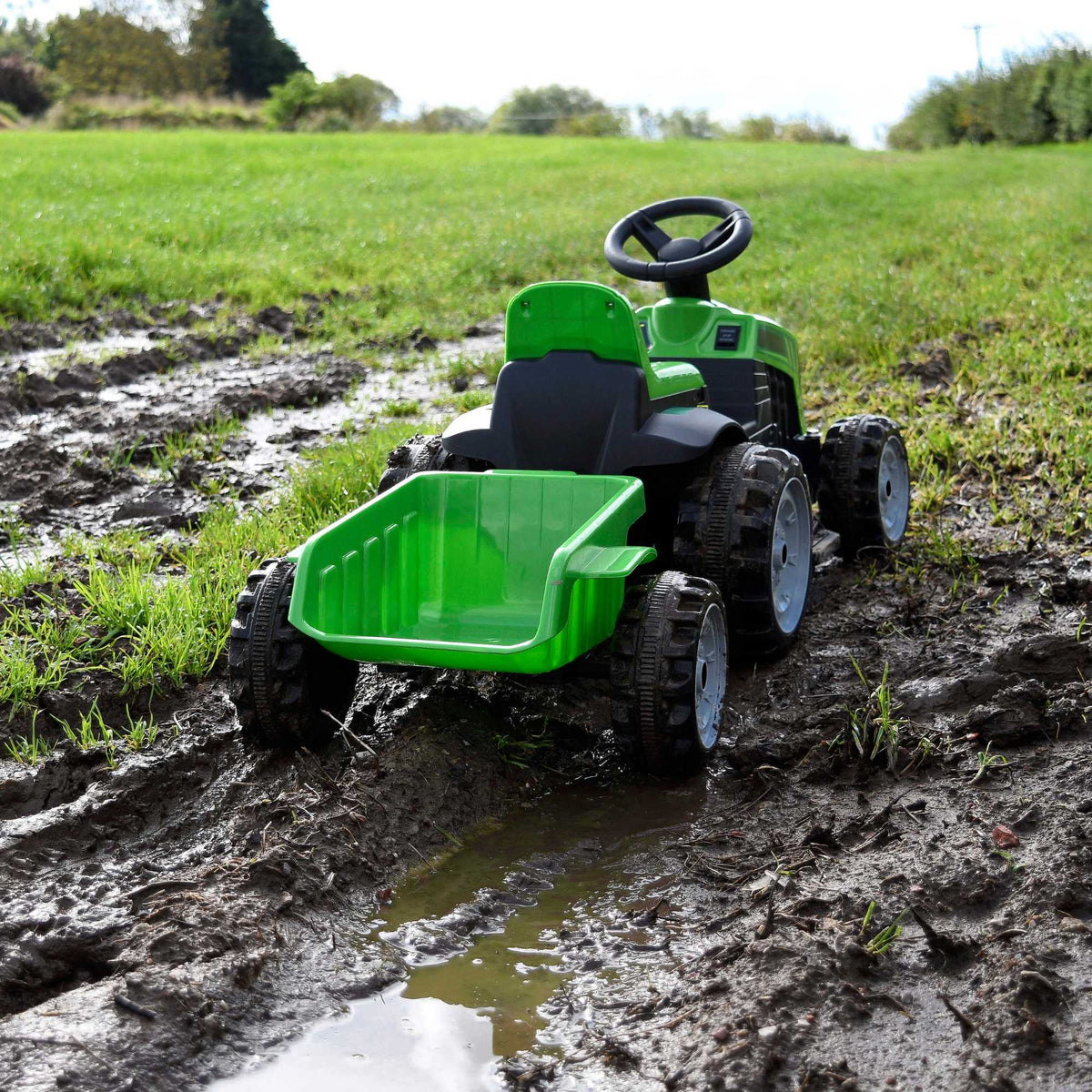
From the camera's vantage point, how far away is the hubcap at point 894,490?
16.0 ft

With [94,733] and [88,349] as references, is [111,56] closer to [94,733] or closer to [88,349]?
[88,349]

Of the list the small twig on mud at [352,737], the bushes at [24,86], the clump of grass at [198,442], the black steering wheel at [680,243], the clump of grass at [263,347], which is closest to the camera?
the small twig on mud at [352,737]

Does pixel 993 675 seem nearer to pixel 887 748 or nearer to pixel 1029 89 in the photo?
pixel 887 748

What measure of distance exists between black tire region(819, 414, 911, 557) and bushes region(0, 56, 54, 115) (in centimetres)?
3925

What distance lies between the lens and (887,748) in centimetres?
322

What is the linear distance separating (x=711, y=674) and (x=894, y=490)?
2056 mm

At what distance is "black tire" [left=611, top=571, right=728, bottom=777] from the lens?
3.05 metres

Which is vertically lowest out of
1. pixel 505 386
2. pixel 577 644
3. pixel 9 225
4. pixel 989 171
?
pixel 577 644

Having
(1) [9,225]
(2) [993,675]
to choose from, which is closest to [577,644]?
(2) [993,675]

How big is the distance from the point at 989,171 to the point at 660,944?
2396 centimetres

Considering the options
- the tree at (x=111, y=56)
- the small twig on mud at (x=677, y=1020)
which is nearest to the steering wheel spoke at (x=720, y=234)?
the small twig on mud at (x=677, y=1020)

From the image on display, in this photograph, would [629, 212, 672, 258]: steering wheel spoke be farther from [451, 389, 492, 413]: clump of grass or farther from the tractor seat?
[451, 389, 492, 413]: clump of grass

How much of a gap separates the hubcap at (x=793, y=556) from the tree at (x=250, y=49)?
1844 inches

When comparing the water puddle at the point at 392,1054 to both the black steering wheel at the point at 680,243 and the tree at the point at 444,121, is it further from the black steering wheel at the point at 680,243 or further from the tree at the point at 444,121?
the tree at the point at 444,121
